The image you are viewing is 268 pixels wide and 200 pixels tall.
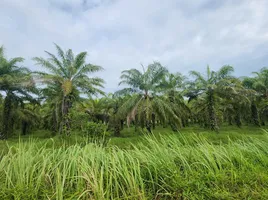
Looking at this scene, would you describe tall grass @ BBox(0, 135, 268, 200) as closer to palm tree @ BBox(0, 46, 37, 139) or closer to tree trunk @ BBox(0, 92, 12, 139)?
palm tree @ BBox(0, 46, 37, 139)

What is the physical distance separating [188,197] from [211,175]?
2.26 feet

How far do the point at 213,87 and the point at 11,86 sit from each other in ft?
61.4

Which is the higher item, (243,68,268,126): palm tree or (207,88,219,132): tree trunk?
(243,68,268,126): palm tree

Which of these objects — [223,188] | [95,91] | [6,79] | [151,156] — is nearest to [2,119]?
[6,79]

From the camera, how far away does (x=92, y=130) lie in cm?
1173

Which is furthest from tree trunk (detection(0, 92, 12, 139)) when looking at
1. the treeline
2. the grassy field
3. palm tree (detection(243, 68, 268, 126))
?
palm tree (detection(243, 68, 268, 126))

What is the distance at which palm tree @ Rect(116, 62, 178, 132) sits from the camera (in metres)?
16.6

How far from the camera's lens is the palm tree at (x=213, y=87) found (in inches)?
742

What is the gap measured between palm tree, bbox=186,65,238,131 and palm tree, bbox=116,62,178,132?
4908 millimetres

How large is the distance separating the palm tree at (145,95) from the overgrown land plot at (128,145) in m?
0.09

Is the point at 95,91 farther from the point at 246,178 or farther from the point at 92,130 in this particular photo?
the point at 246,178

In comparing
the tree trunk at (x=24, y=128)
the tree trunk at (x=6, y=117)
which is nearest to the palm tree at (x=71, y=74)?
the tree trunk at (x=6, y=117)

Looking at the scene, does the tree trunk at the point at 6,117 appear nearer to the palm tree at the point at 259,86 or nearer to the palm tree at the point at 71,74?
the palm tree at the point at 71,74

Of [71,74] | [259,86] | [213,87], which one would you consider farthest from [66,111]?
[259,86]
